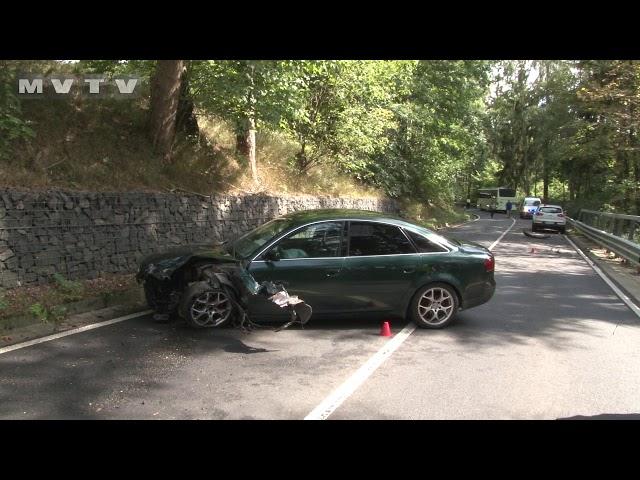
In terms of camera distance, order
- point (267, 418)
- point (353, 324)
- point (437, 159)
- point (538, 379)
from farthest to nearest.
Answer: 1. point (437, 159)
2. point (353, 324)
3. point (538, 379)
4. point (267, 418)

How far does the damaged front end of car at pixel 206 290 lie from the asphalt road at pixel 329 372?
0.77 feet

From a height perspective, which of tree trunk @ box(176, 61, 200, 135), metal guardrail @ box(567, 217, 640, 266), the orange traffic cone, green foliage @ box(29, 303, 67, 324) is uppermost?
tree trunk @ box(176, 61, 200, 135)

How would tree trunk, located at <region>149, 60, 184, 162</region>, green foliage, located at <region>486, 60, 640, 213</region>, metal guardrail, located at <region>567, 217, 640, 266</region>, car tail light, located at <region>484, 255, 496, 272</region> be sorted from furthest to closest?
green foliage, located at <region>486, 60, 640, 213</region> < metal guardrail, located at <region>567, 217, 640, 266</region> < tree trunk, located at <region>149, 60, 184, 162</region> < car tail light, located at <region>484, 255, 496, 272</region>

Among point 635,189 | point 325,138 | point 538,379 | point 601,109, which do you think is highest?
point 601,109

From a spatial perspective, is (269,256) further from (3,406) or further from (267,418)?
(3,406)

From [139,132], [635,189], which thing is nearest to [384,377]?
[139,132]

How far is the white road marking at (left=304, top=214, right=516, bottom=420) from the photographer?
4.33 m

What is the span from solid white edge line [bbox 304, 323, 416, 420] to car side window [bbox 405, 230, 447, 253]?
3.64 feet

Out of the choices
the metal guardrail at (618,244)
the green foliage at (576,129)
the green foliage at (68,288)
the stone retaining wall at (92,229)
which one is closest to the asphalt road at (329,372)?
the green foliage at (68,288)

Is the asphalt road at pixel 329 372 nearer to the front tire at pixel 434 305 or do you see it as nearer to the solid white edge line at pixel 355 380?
the solid white edge line at pixel 355 380

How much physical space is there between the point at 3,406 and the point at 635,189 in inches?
1037

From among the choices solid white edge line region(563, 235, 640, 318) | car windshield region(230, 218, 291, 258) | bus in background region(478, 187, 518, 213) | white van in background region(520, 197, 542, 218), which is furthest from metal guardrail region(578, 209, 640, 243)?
bus in background region(478, 187, 518, 213)

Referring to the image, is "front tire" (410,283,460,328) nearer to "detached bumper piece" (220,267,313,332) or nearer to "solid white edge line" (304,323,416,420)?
"solid white edge line" (304,323,416,420)

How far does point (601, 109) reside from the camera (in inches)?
873
